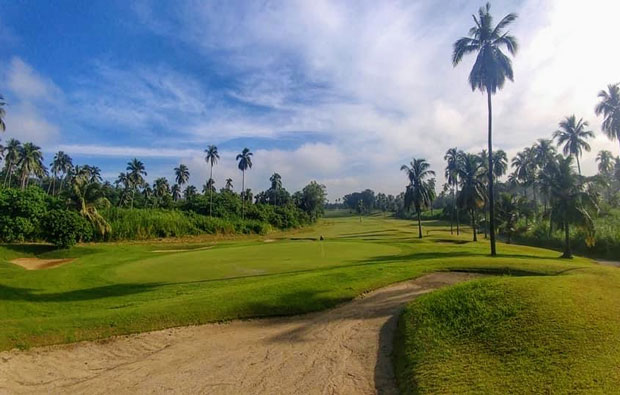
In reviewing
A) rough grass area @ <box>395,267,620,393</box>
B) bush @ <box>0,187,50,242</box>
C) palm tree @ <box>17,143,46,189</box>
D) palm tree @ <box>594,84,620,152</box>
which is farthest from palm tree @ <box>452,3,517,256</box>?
palm tree @ <box>17,143,46,189</box>

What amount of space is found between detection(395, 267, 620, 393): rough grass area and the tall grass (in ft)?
184

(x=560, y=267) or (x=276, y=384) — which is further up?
(x=560, y=267)

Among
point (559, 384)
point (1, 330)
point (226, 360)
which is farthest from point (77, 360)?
point (559, 384)

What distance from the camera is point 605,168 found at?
78.6m

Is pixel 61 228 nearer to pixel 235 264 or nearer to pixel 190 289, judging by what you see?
pixel 235 264

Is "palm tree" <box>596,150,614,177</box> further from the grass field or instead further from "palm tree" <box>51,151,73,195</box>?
"palm tree" <box>51,151,73,195</box>

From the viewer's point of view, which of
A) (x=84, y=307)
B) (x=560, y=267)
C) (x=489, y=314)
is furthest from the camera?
(x=560, y=267)

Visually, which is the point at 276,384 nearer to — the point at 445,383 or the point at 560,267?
the point at 445,383

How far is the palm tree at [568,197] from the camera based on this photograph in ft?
100

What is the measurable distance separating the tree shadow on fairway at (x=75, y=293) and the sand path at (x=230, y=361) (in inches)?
364

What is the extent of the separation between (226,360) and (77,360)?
4.06 metres

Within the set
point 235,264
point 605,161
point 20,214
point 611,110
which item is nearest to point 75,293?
point 235,264

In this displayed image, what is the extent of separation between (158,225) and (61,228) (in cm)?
1914

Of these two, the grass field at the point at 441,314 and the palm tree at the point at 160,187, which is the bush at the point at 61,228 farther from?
the palm tree at the point at 160,187
